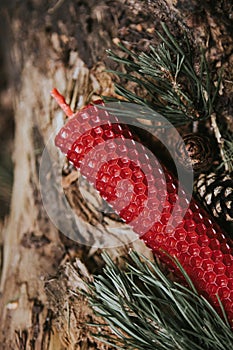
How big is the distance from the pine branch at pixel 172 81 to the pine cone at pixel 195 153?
0.11 feet

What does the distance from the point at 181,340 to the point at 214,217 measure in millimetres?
195

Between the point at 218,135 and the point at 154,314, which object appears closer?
the point at 154,314

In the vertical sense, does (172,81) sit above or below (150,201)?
above

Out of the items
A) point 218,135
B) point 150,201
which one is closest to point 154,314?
point 150,201

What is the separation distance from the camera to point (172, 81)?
0.92 m

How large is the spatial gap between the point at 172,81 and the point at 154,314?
33cm

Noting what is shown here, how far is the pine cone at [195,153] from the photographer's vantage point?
95cm

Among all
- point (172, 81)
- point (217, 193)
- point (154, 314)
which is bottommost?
point (154, 314)

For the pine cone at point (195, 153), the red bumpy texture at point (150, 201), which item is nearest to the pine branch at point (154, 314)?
the red bumpy texture at point (150, 201)

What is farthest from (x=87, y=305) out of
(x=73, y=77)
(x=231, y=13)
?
(x=231, y=13)

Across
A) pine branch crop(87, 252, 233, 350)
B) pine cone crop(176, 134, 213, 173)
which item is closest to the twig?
pine cone crop(176, 134, 213, 173)

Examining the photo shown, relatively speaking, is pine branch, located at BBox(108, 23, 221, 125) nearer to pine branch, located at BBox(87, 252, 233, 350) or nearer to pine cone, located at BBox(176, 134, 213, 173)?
pine cone, located at BBox(176, 134, 213, 173)

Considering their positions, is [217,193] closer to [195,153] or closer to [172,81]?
[195,153]

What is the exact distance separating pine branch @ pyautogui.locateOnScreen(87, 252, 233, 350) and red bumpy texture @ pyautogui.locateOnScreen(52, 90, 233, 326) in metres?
0.03
